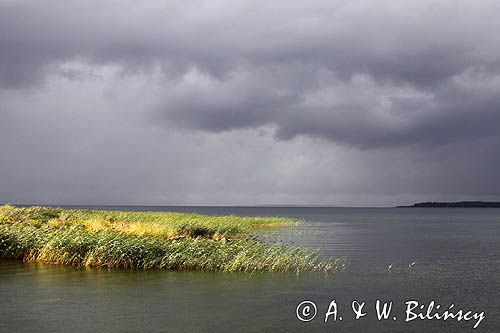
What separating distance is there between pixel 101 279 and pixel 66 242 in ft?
21.4

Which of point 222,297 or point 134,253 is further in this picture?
point 134,253

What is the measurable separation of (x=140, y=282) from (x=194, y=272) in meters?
4.19

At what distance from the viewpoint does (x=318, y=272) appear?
3241cm

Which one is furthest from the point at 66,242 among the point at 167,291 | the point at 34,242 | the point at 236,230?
the point at 236,230

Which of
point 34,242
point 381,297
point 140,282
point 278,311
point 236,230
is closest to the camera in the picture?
point 278,311

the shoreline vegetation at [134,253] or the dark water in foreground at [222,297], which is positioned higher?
the shoreline vegetation at [134,253]

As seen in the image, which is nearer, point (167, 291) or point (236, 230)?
point (167, 291)

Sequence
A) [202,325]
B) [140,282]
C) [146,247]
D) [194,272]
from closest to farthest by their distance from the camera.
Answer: [202,325], [140,282], [194,272], [146,247]

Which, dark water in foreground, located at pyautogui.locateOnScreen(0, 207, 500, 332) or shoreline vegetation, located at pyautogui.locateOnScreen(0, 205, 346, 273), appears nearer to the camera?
dark water in foreground, located at pyautogui.locateOnScreen(0, 207, 500, 332)

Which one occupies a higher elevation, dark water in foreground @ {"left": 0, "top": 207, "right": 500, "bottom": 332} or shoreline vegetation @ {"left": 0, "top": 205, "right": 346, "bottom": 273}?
shoreline vegetation @ {"left": 0, "top": 205, "right": 346, "bottom": 273}

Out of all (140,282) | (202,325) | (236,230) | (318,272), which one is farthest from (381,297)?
(236,230)

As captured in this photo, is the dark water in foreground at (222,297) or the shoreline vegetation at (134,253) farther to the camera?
the shoreline vegetation at (134,253)

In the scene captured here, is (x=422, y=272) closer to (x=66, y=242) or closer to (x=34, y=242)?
(x=66, y=242)

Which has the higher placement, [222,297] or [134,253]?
[134,253]
